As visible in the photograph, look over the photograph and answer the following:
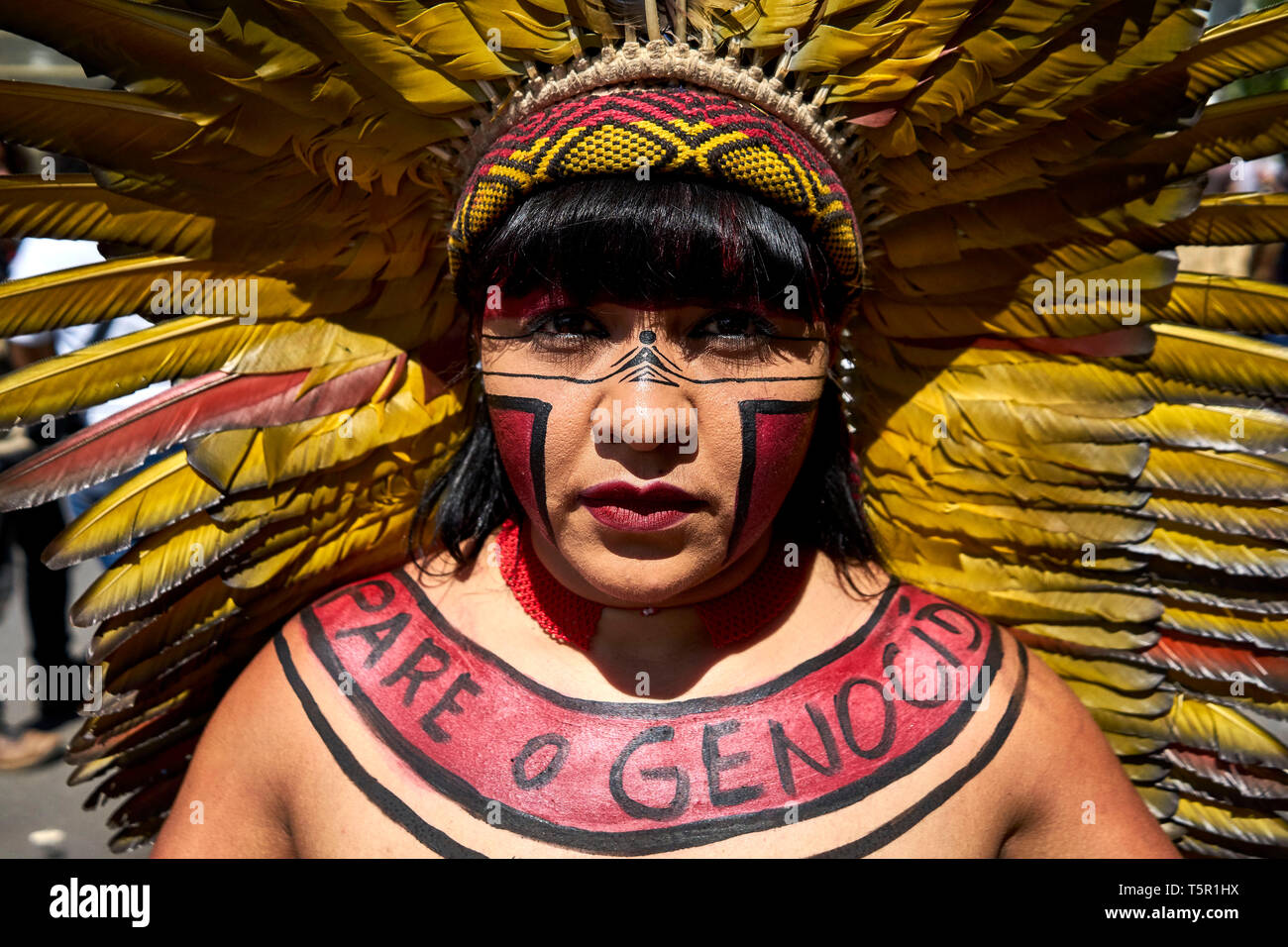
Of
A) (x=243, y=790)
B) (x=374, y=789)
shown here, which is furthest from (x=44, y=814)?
(x=374, y=789)

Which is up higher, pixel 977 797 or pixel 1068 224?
pixel 1068 224

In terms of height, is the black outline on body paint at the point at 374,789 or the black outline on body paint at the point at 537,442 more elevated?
the black outline on body paint at the point at 537,442

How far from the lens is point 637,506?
174cm

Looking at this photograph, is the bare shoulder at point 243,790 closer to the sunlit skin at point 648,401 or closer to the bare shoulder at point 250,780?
the bare shoulder at point 250,780

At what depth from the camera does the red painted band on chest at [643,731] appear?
1.80m

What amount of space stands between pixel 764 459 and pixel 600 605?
17.0 inches

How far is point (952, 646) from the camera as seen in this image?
2.02 metres

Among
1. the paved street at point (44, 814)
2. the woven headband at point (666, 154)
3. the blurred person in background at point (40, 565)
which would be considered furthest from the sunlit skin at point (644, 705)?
the blurred person in background at point (40, 565)

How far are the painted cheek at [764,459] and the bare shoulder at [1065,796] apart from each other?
23.2 inches
